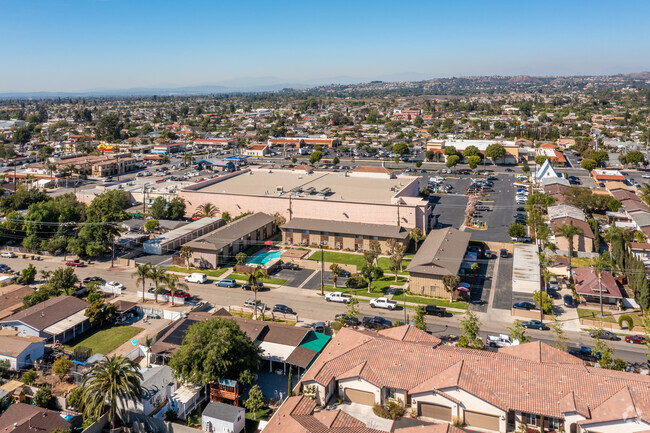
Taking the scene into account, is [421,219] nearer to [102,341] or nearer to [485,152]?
[102,341]

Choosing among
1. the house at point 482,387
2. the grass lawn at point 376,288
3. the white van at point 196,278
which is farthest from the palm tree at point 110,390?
the grass lawn at point 376,288

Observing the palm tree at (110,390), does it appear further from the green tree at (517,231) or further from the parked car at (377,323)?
the green tree at (517,231)

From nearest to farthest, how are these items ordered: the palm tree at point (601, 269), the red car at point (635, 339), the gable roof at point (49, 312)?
the red car at point (635, 339), the gable roof at point (49, 312), the palm tree at point (601, 269)

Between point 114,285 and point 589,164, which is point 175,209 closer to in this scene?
point 114,285

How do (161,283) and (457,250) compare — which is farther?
(457,250)

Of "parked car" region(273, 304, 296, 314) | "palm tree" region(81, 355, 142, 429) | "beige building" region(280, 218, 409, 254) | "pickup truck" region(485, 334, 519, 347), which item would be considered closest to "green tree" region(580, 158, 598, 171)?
"beige building" region(280, 218, 409, 254)

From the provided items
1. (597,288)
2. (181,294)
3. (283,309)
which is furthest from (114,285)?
(597,288)

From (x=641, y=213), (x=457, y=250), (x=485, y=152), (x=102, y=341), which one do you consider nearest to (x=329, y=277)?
(x=457, y=250)
